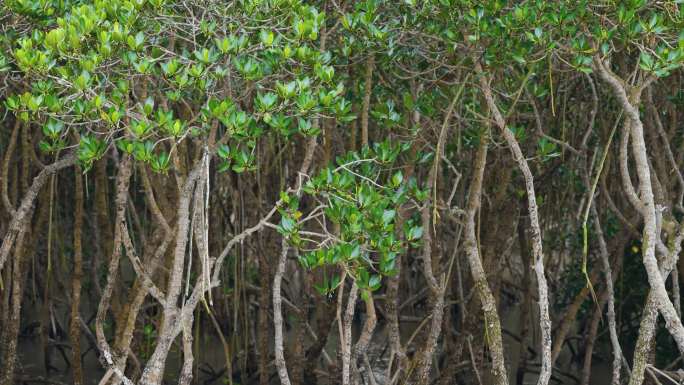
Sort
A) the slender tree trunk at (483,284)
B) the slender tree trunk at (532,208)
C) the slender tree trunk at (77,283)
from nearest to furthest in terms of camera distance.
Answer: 1. the slender tree trunk at (532,208)
2. the slender tree trunk at (483,284)
3. the slender tree trunk at (77,283)

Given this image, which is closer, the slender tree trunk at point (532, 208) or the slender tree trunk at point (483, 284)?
the slender tree trunk at point (532, 208)

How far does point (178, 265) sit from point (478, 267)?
4.26 ft

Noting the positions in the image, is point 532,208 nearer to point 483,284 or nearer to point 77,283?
point 483,284

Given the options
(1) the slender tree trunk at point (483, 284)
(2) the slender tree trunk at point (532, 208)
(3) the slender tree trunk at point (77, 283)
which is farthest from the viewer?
(3) the slender tree trunk at point (77, 283)

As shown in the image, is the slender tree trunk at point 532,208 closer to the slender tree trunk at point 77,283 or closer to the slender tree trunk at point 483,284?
the slender tree trunk at point 483,284

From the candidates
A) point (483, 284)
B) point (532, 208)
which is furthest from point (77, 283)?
point (532, 208)

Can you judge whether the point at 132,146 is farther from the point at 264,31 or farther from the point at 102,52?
the point at 264,31

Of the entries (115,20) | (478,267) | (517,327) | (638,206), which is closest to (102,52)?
(115,20)

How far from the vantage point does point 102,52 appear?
138 inches

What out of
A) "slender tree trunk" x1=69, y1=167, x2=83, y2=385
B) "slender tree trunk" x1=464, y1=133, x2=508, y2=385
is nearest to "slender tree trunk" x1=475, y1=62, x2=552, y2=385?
"slender tree trunk" x1=464, y1=133, x2=508, y2=385

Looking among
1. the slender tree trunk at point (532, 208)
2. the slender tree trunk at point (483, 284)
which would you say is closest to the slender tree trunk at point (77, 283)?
the slender tree trunk at point (483, 284)

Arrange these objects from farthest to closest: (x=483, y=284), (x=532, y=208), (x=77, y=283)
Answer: (x=77, y=283) → (x=483, y=284) → (x=532, y=208)

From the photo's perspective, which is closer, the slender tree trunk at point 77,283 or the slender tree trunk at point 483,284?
the slender tree trunk at point 483,284

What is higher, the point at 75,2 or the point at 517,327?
the point at 75,2
